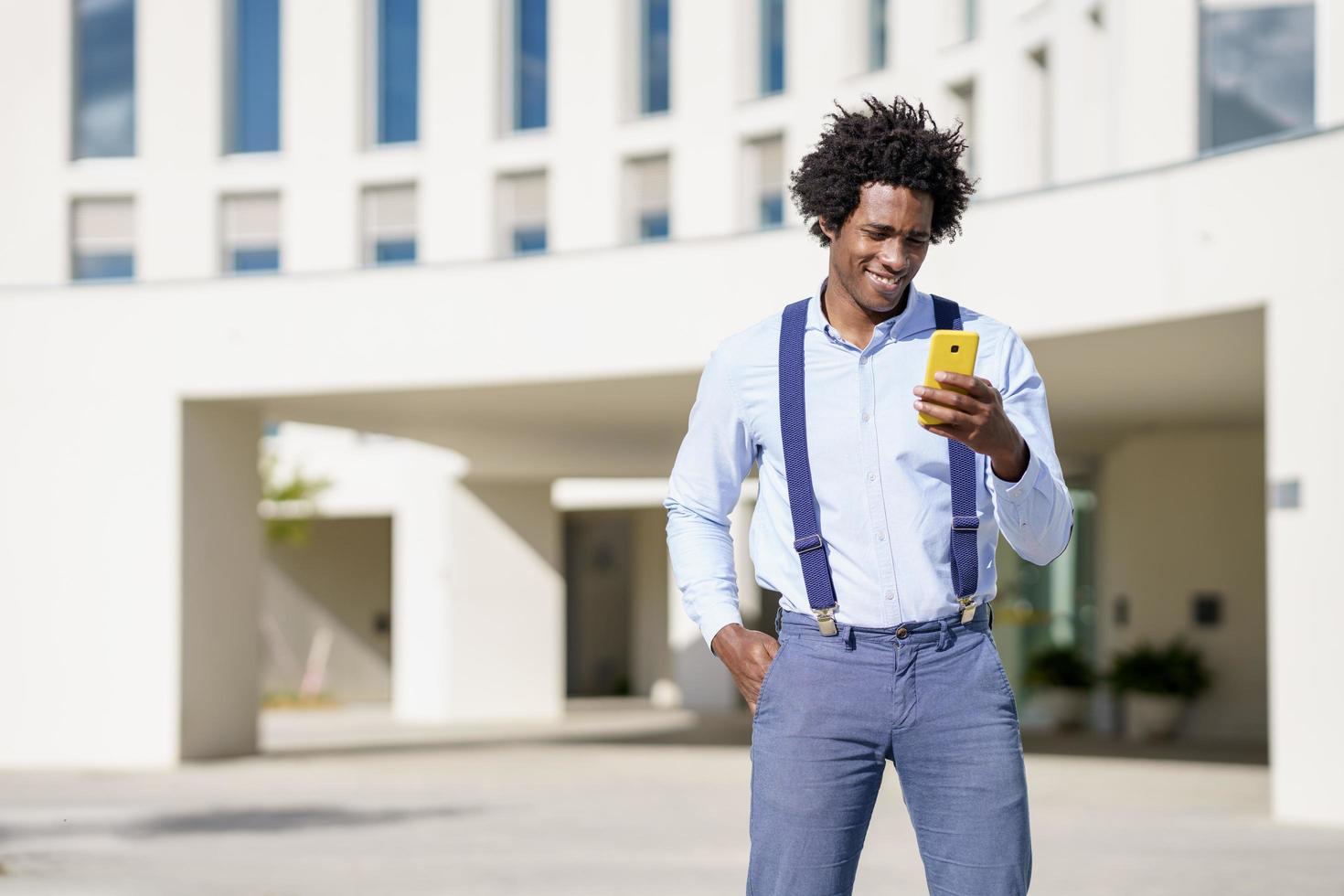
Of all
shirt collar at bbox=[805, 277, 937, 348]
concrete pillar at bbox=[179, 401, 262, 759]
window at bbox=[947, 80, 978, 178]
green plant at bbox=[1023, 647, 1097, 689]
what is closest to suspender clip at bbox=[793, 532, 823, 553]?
shirt collar at bbox=[805, 277, 937, 348]

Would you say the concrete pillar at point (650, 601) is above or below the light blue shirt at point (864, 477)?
below

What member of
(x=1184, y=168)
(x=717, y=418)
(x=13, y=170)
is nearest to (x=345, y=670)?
(x=13, y=170)

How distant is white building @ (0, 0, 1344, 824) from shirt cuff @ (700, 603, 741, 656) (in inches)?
352

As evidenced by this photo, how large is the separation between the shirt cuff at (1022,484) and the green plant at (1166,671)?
57.7 feet

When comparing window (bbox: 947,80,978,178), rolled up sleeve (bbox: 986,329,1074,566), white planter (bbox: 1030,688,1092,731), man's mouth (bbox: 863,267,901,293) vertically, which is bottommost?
white planter (bbox: 1030,688,1092,731)

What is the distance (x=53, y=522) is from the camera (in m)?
17.0

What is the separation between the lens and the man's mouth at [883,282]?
3.15m

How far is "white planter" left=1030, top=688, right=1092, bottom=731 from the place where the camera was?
21938mm

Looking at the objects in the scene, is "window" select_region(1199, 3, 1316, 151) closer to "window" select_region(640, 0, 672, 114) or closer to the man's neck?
the man's neck

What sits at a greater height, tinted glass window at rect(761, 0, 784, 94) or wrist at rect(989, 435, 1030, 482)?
tinted glass window at rect(761, 0, 784, 94)

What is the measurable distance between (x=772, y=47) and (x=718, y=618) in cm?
2294

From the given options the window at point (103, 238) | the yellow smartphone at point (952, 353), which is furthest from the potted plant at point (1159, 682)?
the yellow smartphone at point (952, 353)

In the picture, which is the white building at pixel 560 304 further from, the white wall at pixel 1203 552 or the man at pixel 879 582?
the man at pixel 879 582

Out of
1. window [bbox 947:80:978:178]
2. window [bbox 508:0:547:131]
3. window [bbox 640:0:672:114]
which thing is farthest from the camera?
window [bbox 508:0:547:131]
